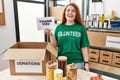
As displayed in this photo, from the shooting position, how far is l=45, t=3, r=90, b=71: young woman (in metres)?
1.58

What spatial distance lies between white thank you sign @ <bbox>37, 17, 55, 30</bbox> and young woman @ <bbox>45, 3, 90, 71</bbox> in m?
0.17

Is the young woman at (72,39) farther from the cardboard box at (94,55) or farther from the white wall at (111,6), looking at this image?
the white wall at (111,6)

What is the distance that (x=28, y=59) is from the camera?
1.15m

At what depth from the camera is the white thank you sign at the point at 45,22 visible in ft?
4.51

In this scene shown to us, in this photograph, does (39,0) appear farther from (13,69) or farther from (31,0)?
(13,69)

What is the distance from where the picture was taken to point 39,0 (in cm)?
336

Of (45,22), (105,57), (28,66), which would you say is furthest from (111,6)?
(28,66)

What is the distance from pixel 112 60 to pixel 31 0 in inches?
87.7

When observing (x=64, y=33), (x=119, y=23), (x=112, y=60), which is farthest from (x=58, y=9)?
(x=64, y=33)

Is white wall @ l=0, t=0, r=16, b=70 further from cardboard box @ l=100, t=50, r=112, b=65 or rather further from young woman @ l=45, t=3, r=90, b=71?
cardboard box @ l=100, t=50, r=112, b=65

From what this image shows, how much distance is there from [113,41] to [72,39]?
2.05 meters

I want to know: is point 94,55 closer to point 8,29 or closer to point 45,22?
point 8,29

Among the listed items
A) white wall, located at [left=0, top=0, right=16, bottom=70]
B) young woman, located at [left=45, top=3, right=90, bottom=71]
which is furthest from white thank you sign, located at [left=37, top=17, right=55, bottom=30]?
white wall, located at [left=0, top=0, right=16, bottom=70]

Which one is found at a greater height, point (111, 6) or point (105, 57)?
point (111, 6)
